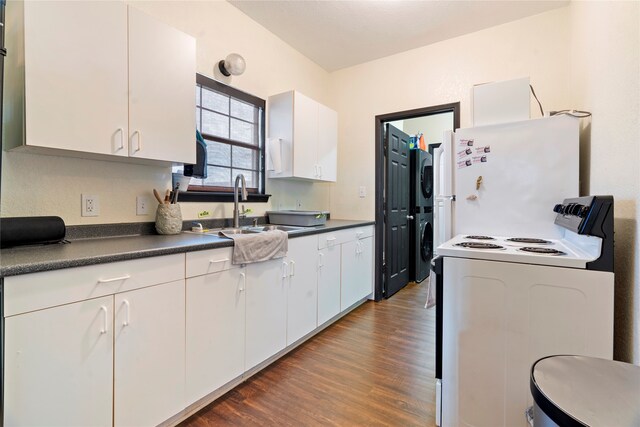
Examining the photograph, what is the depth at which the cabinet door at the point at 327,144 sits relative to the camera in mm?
3090

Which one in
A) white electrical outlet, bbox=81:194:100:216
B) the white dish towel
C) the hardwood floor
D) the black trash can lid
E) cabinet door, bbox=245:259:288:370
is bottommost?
the hardwood floor

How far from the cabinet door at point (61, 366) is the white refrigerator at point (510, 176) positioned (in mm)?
2160

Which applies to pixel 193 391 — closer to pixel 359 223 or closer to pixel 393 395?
pixel 393 395

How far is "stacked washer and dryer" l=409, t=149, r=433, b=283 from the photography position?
13.8 ft

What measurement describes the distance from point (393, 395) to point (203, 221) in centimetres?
173

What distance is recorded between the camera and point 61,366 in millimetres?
1073

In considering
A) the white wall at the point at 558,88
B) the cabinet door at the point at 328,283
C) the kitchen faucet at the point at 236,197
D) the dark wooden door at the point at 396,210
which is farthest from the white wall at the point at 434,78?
the kitchen faucet at the point at 236,197

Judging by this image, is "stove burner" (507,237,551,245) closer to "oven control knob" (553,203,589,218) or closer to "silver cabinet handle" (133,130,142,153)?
"oven control knob" (553,203,589,218)

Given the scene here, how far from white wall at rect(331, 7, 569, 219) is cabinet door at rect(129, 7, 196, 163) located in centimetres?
211

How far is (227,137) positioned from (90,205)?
115cm

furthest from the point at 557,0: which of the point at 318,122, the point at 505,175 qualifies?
the point at 318,122

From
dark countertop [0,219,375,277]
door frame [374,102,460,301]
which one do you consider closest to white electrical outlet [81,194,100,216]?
dark countertop [0,219,375,277]

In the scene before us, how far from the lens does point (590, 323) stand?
1153mm

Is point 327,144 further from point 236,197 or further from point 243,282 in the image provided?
point 243,282
